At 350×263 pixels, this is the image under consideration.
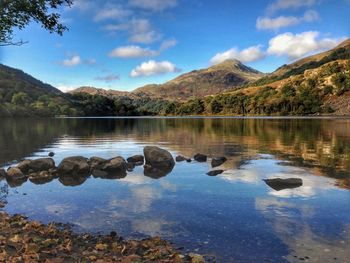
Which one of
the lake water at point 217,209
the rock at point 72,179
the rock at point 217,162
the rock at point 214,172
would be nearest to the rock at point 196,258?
the lake water at point 217,209

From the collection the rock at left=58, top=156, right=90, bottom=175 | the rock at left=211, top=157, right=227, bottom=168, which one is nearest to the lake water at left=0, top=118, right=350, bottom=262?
the rock at left=58, top=156, right=90, bottom=175

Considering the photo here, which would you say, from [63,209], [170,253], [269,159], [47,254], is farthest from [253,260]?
[269,159]

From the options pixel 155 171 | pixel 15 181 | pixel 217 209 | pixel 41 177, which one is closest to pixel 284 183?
pixel 217 209

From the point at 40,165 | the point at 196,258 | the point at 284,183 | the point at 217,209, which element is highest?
the point at 40,165

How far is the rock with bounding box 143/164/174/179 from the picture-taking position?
1350 inches

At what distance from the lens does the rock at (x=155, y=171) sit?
3428 centimetres

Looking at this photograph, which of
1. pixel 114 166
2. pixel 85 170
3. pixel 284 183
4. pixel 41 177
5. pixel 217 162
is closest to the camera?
pixel 284 183

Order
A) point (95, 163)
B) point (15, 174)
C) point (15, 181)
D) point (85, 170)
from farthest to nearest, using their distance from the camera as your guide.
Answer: point (95, 163), point (85, 170), point (15, 174), point (15, 181)

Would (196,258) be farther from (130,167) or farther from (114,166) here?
(130,167)

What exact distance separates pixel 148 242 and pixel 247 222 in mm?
6103

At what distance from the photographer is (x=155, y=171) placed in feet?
120

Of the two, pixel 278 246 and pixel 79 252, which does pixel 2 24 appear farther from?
pixel 278 246

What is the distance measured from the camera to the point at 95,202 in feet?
78.0

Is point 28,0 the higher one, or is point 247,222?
point 28,0
